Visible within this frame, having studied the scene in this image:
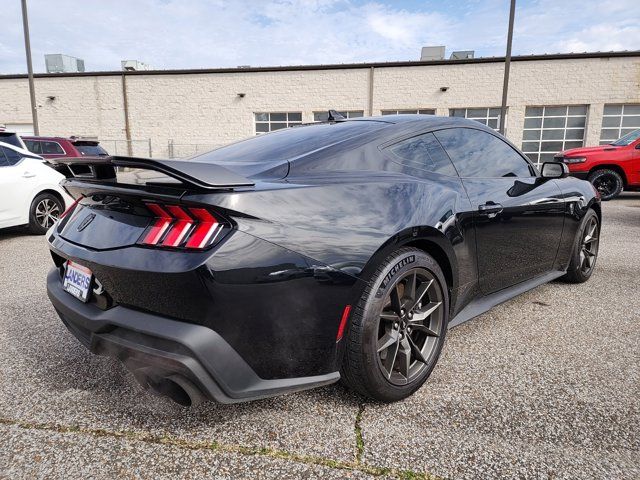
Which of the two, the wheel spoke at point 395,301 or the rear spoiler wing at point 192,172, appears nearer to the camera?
the rear spoiler wing at point 192,172

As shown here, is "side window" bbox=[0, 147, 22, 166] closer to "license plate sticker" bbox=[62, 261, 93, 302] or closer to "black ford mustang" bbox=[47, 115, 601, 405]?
"black ford mustang" bbox=[47, 115, 601, 405]

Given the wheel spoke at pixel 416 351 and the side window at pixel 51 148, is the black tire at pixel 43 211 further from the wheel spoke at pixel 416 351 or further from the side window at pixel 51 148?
the wheel spoke at pixel 416 351

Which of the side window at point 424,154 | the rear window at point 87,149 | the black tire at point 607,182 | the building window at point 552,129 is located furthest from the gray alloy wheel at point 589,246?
the building window at point 552,129

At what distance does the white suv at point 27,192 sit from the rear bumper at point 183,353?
5.35 metres

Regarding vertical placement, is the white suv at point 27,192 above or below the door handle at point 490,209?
below

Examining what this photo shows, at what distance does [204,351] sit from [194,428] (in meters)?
0.61

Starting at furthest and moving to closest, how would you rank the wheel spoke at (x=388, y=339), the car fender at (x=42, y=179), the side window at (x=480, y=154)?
the car fender at (x=42, y=179) → the side window at (x=480, y=154) → the wheel spoke at (x=388, y=339)

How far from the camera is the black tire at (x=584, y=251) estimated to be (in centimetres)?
382

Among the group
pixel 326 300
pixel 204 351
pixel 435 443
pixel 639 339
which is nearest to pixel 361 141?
pixel 326 300

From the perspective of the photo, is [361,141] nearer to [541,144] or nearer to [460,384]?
[460,384]

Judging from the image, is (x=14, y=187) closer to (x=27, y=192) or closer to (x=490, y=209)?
(x=27, y=192)

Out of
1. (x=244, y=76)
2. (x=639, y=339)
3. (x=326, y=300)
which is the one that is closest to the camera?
(x=326, y=300)

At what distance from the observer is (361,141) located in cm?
226

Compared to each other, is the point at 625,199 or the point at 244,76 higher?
the point at 244,76
